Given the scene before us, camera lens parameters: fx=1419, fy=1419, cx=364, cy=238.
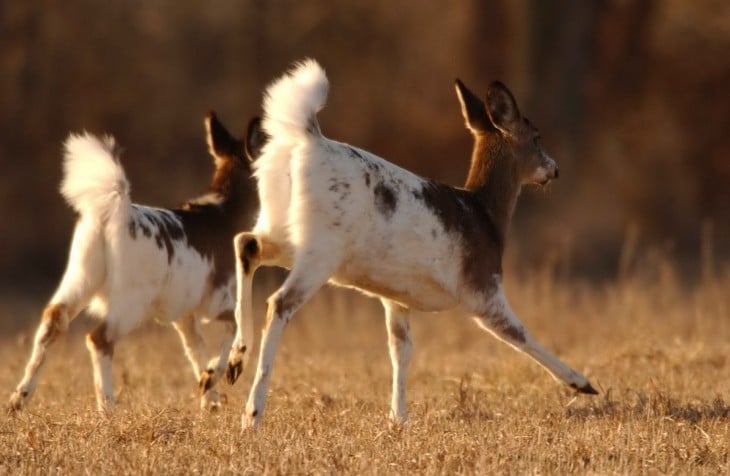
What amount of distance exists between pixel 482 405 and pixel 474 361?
9.48 ft

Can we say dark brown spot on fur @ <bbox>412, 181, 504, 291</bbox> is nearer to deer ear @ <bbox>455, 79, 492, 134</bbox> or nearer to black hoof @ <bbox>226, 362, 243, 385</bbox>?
deer ear @ <bbox>455, 79, 492, 134</bbox>

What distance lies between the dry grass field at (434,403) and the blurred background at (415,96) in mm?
5650

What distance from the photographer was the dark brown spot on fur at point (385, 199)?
8169 millimetres

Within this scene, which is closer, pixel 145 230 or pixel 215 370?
pixel 145 230

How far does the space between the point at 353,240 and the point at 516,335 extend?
1.37 meters

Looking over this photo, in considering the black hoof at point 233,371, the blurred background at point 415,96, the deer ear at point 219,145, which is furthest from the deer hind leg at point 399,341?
the blurred background at point 415,96

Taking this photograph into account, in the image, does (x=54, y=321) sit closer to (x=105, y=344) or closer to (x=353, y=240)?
(x=105, y=344)

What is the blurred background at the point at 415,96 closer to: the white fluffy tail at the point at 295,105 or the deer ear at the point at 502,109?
the deer ear at the point at 502,109

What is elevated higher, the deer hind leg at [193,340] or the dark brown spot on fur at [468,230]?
the dark brown spot on fur at [468,230]

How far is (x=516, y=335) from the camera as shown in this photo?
8.77 m

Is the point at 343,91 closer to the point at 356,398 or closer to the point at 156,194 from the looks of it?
the point at 156,194

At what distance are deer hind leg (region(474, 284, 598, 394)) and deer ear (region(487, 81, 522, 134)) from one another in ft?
4.26

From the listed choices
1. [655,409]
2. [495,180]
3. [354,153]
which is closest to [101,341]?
[354,153]

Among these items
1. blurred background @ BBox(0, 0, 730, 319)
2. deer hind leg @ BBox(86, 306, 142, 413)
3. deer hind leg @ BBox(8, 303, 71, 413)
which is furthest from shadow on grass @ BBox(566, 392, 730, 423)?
blurred background @ BBox(0, 0, 730, 319)
